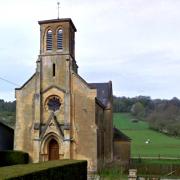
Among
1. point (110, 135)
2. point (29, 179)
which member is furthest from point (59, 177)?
point (110, 135)

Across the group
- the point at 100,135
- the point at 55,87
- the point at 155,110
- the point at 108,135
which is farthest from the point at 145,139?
the point at 55,87

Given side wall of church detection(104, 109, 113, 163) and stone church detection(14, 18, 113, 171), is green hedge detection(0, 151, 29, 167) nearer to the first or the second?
stone church detection(14, 18, 113, 171)

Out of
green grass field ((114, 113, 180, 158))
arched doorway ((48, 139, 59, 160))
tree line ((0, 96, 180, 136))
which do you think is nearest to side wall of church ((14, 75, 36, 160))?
arched doorway ((48, 139, 59, 160))

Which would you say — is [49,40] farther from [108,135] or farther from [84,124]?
[108,135]

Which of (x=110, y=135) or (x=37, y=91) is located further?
(x=110, y=135)

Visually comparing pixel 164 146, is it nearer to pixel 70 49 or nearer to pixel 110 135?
pixel 110 135

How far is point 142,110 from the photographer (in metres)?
94.5

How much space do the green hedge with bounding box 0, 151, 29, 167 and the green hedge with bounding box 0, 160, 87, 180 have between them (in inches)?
408

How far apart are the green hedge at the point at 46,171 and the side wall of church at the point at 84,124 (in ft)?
30.6

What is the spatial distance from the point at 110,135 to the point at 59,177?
23604 mm

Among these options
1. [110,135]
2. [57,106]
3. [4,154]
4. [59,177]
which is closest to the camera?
[59,177]

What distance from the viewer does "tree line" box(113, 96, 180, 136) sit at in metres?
Result: 78.5

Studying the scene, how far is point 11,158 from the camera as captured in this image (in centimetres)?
3341

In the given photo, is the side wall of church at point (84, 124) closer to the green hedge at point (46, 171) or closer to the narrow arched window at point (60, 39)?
the narrow arched window at point (60, 39)
